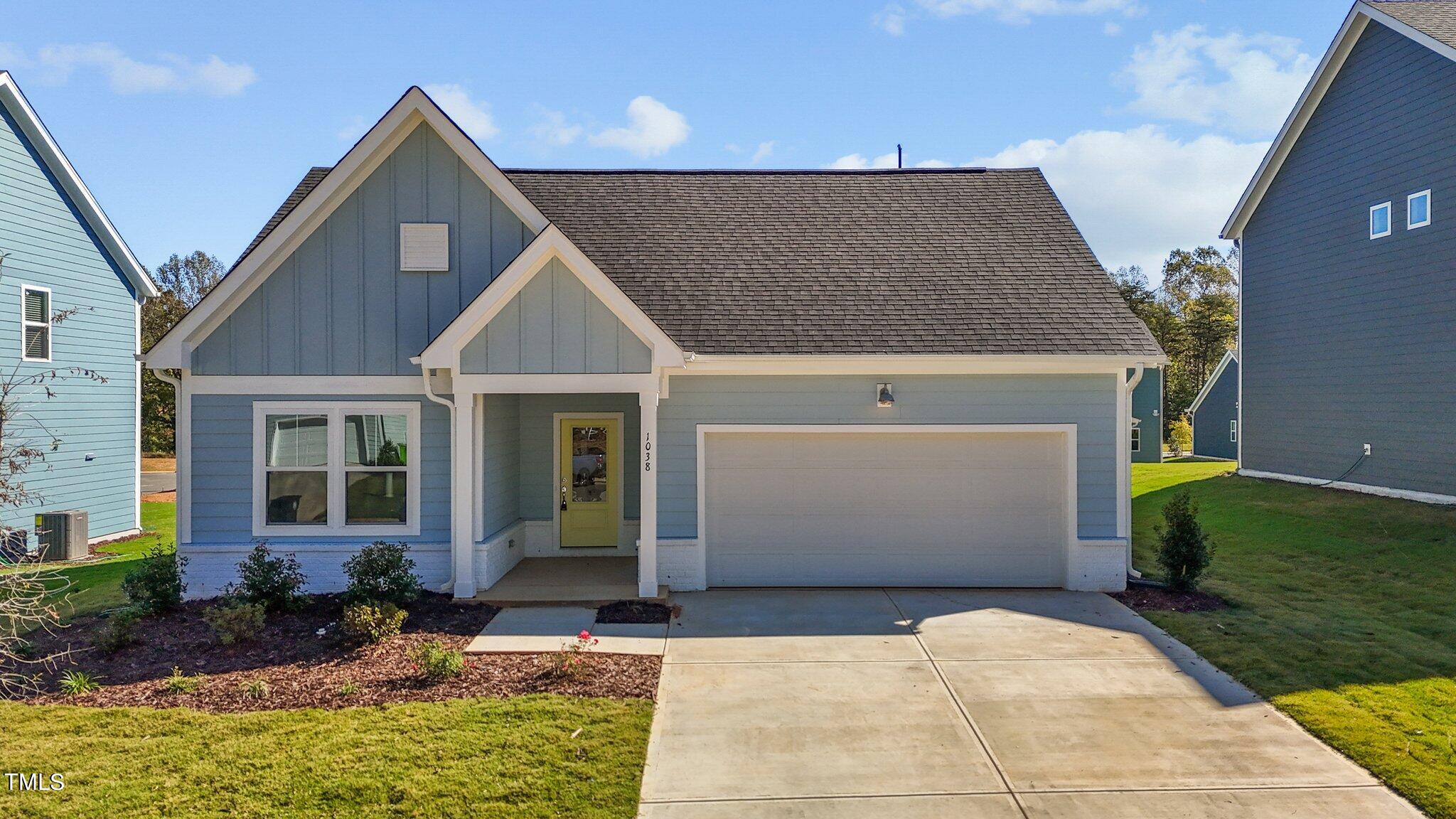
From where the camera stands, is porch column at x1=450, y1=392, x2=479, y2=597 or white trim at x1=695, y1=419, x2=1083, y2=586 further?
white trim at x1=695, y1=419, x2=1083, y2=586

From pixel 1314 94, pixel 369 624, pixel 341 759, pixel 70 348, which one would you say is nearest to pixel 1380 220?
pixel 1314 94

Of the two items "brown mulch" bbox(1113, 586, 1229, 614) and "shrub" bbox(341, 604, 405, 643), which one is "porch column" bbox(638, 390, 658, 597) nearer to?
"shrub" bbox(341, 604, 405, 643)

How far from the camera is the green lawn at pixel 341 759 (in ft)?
15.7

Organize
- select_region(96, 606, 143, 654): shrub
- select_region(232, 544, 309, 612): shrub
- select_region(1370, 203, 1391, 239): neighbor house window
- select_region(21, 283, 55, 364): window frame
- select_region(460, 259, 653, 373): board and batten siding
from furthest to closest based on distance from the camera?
1. select_region(1370, 203, 1391, 239): neighbor house window
2. select_region(21, 283, 55, 364): window frame
3. select_region(460, 259, 653, 373): board and batten siding
4. select_region(232, 544, 309, 612): shrub
5. select_region(96, 606, 143, 654): shrub

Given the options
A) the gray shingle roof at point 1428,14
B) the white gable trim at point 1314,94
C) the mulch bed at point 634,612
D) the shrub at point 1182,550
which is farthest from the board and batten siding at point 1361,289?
the mulch bed at point 634,612

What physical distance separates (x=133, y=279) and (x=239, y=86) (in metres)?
7.26

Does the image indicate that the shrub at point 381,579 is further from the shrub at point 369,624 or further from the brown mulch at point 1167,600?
the brown mulch at point 1167,600

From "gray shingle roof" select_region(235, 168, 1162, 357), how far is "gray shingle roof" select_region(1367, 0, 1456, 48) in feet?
24.0

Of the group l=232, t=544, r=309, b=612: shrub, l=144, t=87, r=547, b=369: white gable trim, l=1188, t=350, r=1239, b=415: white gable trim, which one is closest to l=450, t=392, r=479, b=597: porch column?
Answer: l=232, t=544, r=309, b=612: shrub

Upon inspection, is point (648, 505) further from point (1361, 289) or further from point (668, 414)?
point (1361, 289)

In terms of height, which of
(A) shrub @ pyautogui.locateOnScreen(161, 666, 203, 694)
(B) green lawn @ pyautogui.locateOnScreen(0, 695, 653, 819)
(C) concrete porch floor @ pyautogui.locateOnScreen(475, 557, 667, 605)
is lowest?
(B) green lawn @ pyautogui.locateOnScreen(0, 695, 653, 819)

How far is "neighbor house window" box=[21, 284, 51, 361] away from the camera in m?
13.7

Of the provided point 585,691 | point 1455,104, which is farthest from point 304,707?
point 1455,104

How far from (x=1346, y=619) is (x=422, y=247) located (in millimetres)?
11422
